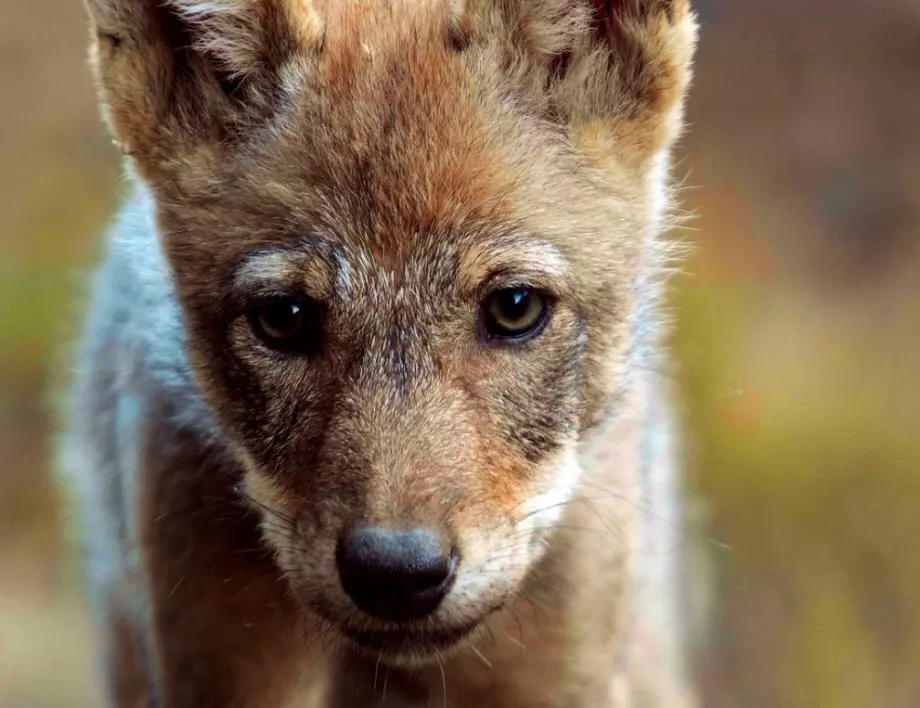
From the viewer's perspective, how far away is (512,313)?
175 cm

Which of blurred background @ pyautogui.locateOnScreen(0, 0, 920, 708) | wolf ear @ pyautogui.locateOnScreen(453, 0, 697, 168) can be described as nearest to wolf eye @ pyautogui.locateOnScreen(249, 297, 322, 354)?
wolf ear @ pyautogui.locateOnScreen(453, 0, 697, 168)

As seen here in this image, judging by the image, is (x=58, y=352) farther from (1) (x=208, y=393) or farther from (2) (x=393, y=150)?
(2) (x=393, y=150)

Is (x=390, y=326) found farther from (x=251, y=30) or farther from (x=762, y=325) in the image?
(x=762, y=325)

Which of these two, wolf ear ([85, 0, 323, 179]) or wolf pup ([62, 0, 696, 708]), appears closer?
wolf pup ([62, 0, 696, 708])

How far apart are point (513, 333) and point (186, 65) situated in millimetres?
738

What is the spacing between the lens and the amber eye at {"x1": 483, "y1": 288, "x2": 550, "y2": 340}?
174cm

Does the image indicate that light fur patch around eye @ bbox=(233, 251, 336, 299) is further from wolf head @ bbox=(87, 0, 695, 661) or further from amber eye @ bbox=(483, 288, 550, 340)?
amber eye @ bbox=(483, 288, 550, 340)

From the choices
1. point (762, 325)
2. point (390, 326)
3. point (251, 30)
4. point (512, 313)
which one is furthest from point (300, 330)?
point (762, 325)

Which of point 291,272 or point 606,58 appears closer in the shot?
point 291,272

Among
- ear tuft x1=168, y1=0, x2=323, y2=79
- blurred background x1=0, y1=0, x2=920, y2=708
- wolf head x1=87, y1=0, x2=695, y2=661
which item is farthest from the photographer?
blurred background x1=0, y1=0, x2=920, y2=708

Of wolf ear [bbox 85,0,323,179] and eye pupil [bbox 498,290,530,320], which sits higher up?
wolf ear [bbox 85,0,323,179]

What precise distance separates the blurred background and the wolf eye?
1316mm

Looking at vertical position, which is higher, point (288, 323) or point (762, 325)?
point (288, 323)

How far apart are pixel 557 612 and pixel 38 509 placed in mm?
1539
